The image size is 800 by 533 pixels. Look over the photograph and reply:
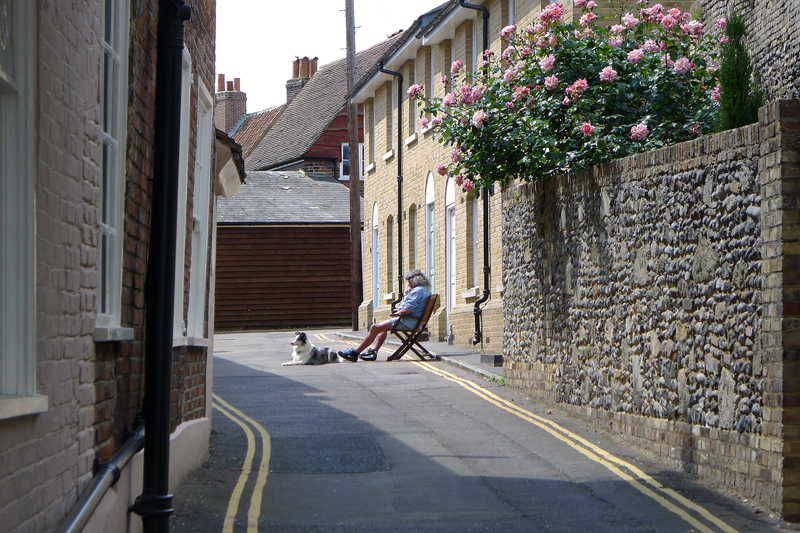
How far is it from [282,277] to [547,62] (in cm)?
2434

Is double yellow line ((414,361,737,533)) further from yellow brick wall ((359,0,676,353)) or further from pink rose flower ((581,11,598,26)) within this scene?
yellow brick wall ((359,0,676,353))

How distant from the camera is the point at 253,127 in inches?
2110

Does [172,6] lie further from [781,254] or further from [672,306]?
[672,306]

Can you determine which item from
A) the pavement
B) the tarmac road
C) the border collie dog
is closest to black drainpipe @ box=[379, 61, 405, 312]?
the pavement

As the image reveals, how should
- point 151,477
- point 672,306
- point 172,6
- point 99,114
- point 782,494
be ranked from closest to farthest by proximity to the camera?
point 99,114
point 151,477
point 172,6
point 782,494
point 672,306

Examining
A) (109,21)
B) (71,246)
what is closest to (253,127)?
(109,21)

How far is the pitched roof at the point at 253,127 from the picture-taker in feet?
164

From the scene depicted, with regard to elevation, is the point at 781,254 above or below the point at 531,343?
above

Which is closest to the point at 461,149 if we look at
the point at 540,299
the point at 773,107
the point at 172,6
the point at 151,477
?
the point at 540,299

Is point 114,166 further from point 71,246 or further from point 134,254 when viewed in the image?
point 71,246

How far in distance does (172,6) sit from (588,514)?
431cm

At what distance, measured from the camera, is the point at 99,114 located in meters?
4.81

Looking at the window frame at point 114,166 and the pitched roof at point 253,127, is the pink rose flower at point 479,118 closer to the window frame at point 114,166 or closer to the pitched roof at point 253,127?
the window frame at point 114,166

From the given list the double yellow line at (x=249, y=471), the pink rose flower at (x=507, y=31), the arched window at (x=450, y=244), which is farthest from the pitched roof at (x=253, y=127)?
the double yellow line at (x=249, y=471)
